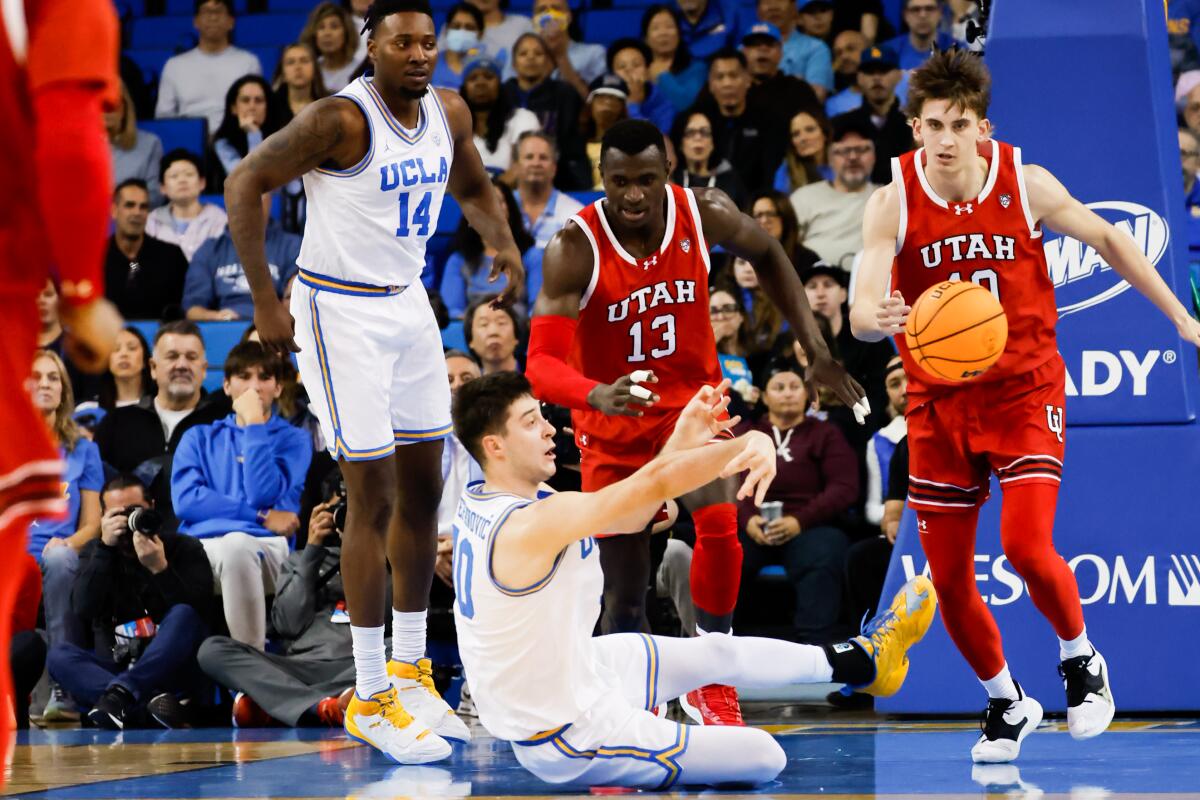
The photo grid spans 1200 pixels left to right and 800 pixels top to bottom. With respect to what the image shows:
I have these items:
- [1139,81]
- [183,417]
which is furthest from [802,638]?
[183,417]

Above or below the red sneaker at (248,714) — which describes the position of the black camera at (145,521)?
above

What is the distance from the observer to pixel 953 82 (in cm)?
564

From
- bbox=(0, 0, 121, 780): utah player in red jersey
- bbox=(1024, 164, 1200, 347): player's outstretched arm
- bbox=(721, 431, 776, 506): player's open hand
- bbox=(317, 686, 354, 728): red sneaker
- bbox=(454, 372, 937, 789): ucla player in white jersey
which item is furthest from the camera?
bbox=(317, 686, 354, 728): red sneaker

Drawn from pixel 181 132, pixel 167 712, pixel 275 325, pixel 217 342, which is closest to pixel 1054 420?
pixel 275 325

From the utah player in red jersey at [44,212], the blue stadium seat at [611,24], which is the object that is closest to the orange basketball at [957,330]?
the utah player in red jersey at [44,212]

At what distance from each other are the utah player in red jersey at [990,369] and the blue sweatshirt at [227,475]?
411cm

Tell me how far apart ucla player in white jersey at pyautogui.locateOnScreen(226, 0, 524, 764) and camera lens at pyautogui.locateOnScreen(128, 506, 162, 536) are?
2.40m

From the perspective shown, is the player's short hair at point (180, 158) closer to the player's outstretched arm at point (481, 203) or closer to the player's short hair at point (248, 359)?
the player's short hair at point (248, 359)

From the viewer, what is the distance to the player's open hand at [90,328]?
2.89 metres

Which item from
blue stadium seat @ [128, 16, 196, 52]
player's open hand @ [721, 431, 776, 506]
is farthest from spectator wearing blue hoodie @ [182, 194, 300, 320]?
player's open hand @ [721, 431, 776, 506]

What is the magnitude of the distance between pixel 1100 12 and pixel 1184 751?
3.28 m

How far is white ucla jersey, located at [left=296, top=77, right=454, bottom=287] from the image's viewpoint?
A: 6078 millimetres

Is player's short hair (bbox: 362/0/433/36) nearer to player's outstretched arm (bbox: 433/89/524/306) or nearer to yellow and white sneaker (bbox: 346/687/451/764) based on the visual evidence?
player's outstretched arm (bbox: 433/89/524/306)

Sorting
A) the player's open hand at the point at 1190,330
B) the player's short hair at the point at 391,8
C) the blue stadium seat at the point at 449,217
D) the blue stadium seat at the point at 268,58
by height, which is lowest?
the player's open hand at the point at 1190,330
